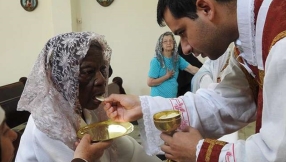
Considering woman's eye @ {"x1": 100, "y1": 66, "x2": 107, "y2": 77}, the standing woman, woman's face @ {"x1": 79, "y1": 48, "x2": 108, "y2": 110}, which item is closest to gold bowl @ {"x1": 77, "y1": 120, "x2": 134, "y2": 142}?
woman's face @ {"x1": 79, "y1": 48, "x2": 108, "y2": 110}

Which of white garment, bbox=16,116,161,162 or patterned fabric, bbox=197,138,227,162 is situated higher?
patterned fabric, bbox=197,138,227,162

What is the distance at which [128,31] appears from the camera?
6180 mm

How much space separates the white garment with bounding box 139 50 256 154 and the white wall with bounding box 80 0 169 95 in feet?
14.2

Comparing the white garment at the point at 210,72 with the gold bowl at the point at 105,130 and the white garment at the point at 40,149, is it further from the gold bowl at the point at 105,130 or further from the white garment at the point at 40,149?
the white garment at the point at 40,149

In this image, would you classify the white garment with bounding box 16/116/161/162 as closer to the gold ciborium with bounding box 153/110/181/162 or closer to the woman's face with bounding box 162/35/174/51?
the gold ciborium with bounding box 153/110/181/162

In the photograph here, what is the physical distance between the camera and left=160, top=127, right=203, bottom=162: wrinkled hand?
1.36m

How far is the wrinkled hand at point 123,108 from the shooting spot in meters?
1.68

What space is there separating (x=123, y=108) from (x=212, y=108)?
40 centimetres

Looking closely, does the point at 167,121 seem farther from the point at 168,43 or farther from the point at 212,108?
the point at 168,43

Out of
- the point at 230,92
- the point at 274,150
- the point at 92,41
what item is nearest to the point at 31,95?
the point at 92,41

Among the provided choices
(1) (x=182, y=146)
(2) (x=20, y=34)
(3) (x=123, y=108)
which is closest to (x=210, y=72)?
(3) (x=123, y=108)

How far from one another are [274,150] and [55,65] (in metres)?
1.01

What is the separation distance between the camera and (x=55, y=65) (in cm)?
169

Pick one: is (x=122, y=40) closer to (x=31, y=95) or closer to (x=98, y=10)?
(x=98, y=10)
